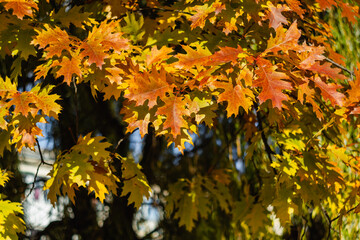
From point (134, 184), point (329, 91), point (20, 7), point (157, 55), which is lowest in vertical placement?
point (134, 184)

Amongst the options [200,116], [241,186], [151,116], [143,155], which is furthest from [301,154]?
[143,155]

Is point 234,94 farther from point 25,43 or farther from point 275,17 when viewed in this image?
point 25,43

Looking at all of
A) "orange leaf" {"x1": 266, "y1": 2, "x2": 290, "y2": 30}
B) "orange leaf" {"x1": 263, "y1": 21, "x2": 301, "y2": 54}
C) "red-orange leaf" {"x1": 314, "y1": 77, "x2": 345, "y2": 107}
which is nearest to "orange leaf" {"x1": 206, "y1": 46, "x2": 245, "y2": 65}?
"orange leaf" {"x1": 263, "y1": 21, "x2": 301, "y2": 54}

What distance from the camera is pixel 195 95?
1626 millimetres

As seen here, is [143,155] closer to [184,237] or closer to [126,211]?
[126,211]

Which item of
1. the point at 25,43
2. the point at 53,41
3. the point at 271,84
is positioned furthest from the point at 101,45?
the point at 271,84

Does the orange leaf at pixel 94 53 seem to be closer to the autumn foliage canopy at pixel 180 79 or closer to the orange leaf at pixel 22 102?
the autumn foliage canopy at pixel 180 79

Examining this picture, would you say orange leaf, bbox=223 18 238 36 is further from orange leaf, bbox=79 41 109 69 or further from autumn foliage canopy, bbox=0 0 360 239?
orange leaf, bbox=79 41 109 69

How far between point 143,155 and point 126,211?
429 mm

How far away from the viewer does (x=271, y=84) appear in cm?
147

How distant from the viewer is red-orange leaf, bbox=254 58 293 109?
1461mm

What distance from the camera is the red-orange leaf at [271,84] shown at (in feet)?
4.79

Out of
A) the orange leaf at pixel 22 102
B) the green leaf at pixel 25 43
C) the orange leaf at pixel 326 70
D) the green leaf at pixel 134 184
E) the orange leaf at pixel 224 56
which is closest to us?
the orange leaf at pixel 224 56

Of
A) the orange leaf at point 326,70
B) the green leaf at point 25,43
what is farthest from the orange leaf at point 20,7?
the orange leaf at point 326,70
